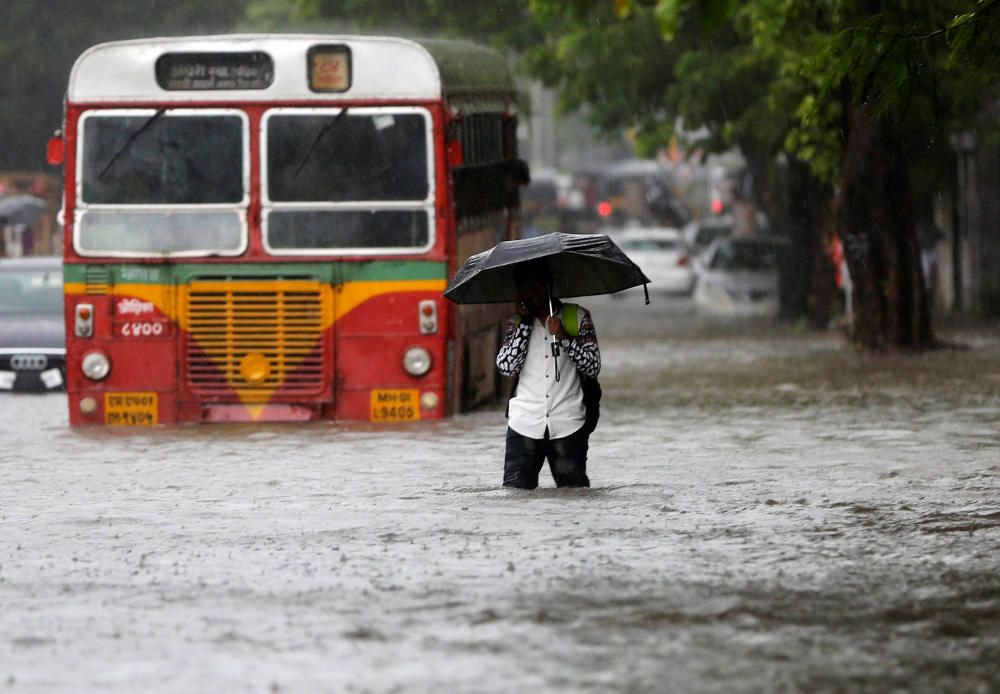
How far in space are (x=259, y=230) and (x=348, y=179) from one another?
0.78m

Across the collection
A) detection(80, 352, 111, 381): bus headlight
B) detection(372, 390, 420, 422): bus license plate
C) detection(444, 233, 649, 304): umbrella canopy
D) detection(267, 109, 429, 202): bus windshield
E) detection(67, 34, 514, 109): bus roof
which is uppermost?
detection(67, 34, 514, 109): bus roof

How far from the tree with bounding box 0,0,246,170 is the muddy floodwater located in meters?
33.2

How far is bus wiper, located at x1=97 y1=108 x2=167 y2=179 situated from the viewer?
17.0m

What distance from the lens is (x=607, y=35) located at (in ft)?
107

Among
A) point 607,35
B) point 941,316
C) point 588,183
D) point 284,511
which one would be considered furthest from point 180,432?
point 588,183

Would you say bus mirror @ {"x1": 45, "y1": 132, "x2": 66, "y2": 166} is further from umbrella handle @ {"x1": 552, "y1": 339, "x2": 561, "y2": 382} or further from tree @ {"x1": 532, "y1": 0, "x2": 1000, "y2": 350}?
umbrella handle @ {"x1": 552, "y1": 339, "x2": 561, "y2": 382}

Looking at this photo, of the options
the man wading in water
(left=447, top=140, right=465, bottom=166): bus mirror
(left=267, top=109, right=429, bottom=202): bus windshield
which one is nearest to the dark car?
(left=267, top=109, right=429, bottom=202): bus windshield

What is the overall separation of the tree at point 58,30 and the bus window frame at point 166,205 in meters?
33.6

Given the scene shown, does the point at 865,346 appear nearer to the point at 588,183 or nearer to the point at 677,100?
the point at 677,100

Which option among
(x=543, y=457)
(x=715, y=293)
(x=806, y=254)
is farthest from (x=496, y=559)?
(x=715, y=293)

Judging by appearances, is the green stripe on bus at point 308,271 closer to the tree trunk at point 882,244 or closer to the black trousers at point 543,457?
the black trousers at point 543,457

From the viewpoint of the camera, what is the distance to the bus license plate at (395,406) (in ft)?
56.2

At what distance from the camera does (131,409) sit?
17.2m

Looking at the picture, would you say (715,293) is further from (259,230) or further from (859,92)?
(859,92)
